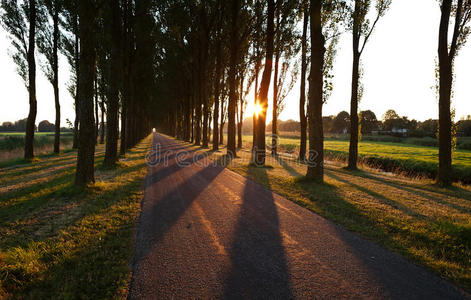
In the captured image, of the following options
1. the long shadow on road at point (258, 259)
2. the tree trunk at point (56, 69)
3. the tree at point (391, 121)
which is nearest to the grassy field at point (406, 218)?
the long shadow on road at point (258, 259)

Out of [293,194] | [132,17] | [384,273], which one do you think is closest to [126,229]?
[384,273]

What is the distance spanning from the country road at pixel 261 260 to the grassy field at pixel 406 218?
397 mm

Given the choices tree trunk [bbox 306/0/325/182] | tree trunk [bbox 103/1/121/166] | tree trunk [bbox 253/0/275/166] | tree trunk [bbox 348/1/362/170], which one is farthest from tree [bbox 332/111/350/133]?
tree trunk [bbox 103/1/121/166]

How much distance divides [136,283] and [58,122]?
21694 millimetres

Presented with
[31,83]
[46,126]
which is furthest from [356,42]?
[46,126]

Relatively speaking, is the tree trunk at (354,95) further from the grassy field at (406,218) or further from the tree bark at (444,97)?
the grassy field at (406,218)

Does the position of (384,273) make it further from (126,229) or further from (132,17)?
(132,17)

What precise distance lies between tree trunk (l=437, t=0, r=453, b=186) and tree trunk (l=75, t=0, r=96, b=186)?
14.9 metres

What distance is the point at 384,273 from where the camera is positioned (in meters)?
2.94

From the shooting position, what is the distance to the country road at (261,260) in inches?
101

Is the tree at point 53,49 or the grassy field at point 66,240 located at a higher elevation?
the tree at point 53,49

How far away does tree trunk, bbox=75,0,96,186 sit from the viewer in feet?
22.1

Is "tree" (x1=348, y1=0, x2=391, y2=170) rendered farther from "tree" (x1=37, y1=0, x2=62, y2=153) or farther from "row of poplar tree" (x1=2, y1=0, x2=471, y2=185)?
"tree" (x1=37, y1=0, x2=62, y2=153)

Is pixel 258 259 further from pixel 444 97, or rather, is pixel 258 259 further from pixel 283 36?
pixel 283 36
